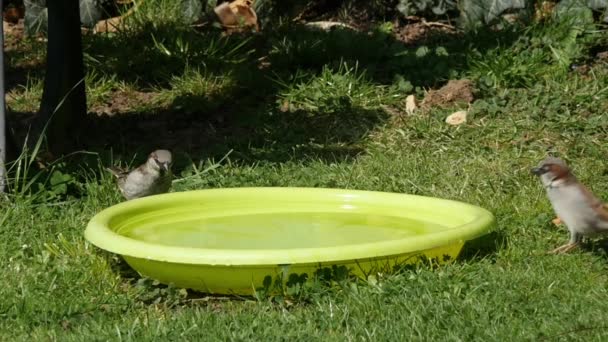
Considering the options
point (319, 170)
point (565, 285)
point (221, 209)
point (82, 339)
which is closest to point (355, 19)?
point (319, 170)

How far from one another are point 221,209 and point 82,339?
198 cm

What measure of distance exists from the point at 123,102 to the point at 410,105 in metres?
2.40

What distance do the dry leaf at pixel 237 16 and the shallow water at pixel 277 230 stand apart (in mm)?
5087

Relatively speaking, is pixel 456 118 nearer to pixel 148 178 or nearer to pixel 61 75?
pixel 148 178

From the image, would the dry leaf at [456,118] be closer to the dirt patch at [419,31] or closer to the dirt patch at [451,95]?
the dirt patch at [451,95]

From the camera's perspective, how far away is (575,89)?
8.73 m

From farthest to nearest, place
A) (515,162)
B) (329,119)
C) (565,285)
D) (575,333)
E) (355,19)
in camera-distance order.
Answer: (355,19), (329,119), (515,162), (565,285), (575,333)

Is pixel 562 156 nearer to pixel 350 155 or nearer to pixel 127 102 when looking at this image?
pixel 350 155

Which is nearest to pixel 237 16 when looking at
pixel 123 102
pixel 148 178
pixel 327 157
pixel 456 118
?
pixel 123 102

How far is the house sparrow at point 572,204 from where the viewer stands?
5590mm

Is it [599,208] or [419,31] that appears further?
[419,31]

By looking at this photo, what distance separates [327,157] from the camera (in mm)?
7930

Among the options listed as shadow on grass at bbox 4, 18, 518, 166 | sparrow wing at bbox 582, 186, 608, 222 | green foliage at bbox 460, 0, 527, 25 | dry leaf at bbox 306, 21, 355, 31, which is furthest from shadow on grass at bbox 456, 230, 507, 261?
dry leaf at bbox 306, 21, 355, 31

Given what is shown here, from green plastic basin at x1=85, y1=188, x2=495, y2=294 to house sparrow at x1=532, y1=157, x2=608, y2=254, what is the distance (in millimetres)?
361
